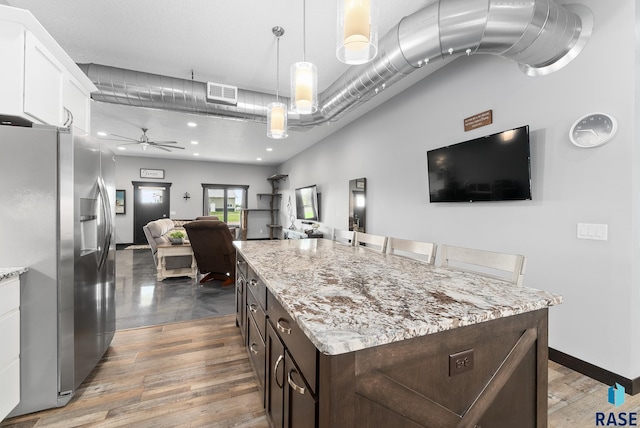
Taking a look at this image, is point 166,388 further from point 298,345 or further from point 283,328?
point 298,345

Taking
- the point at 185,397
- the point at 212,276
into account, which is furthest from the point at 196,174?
the point at 185,397

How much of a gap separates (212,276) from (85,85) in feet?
10.3

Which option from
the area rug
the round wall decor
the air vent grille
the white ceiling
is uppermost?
the white ceiling

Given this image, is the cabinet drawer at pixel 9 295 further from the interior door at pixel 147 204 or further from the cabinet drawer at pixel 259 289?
the interior door at pixel 147 204

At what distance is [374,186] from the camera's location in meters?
4.41

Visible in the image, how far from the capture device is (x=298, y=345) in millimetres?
960

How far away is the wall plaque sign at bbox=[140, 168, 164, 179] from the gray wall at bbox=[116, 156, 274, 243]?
11 cm

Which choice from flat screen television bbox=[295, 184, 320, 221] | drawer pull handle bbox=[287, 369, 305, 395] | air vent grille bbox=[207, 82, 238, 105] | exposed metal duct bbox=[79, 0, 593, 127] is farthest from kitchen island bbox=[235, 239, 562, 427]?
flat screen television bbox=[295, 184, 320, 221]

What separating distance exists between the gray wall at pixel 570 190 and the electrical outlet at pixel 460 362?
178 centimetres

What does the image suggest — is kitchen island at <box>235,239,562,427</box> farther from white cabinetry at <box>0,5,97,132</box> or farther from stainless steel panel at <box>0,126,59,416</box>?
white cabinetry at <box>0,5,97,132</box>

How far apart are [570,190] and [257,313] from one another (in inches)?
97.2

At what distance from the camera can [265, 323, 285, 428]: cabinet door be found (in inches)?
46.2

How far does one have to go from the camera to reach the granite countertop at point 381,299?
0.77 meters

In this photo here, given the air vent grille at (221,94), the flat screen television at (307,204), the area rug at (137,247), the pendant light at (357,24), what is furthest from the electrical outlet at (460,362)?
the area rug at (137,247)
